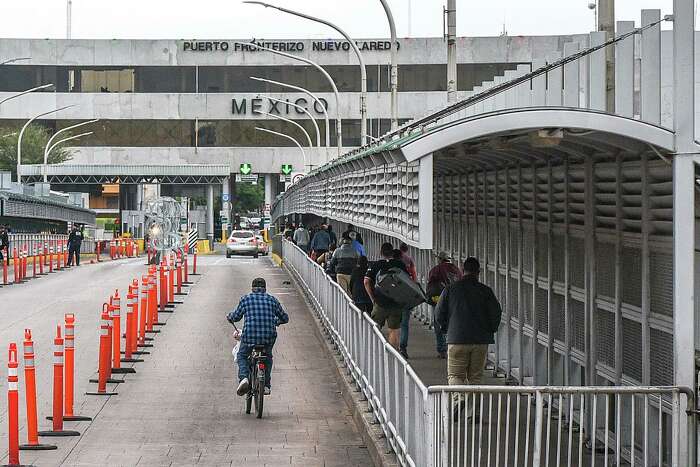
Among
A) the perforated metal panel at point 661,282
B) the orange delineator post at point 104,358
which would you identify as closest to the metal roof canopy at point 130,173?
the orange delineator post at point 104,358

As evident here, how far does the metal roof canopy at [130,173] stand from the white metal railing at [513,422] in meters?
70.6

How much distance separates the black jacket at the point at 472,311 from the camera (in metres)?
14.1

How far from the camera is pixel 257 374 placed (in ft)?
54.6

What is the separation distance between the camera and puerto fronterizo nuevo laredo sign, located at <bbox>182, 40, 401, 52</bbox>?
9350 centimetres

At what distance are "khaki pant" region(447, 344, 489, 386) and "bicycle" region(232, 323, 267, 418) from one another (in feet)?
9.62

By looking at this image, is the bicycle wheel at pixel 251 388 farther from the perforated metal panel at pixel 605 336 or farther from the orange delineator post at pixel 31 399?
the perforated metal panel at pixel 605 336

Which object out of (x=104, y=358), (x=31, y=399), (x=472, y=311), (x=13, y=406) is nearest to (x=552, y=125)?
(x=472, y=311)

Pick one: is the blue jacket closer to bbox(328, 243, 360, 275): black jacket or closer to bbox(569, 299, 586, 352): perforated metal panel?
bbox(328, 243, 360, 275): black jacket

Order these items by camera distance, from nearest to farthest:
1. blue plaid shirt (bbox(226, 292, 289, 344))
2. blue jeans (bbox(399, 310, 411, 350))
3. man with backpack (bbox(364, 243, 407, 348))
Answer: blue plaid shirt (bbox(226, 292, 289, 344)) < man with backpack (bbox(364, 243, 407, 348)) < blue jeans (bbox(399, 310, 411, 350))

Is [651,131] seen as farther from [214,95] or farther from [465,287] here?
[214,95]

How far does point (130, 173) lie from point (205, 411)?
70.1 m

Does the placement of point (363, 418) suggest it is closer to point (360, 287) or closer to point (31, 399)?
point (31, 399)

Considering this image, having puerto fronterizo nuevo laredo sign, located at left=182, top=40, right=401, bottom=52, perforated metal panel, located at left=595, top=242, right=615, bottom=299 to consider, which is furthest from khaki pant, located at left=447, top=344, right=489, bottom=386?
puerto fronterizo nuevo laredo sign, located at left=182, top=40, right=401, bottom=52

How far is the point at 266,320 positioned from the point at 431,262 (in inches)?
392
